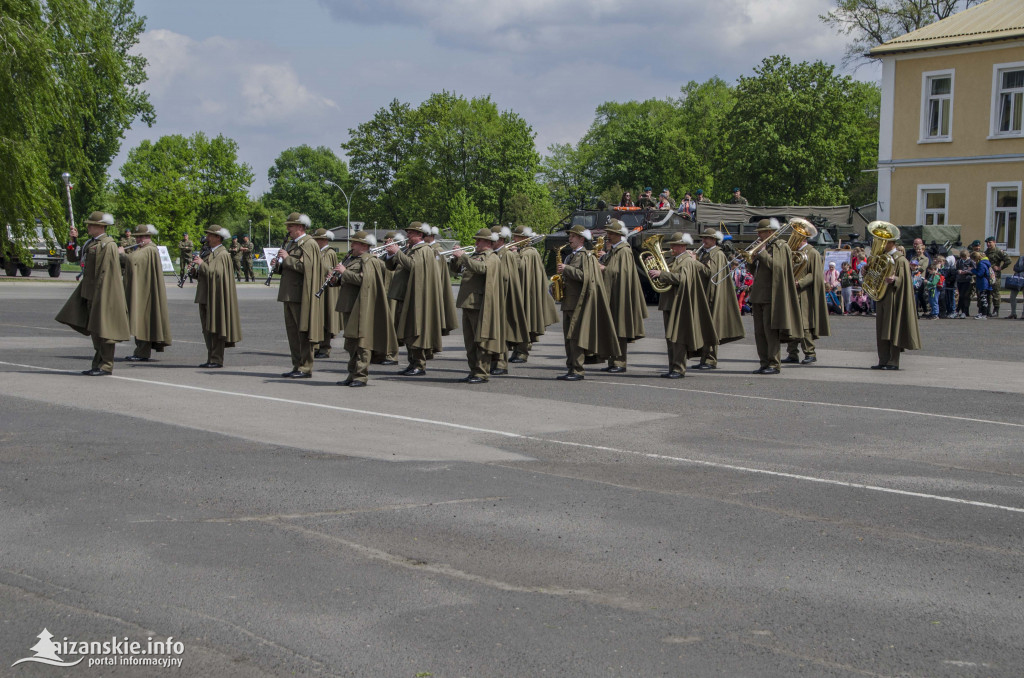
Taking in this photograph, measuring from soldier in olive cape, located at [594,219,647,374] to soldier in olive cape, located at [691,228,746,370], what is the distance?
1.17 meters

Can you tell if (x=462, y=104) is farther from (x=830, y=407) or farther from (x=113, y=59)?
(x=830, y=407)

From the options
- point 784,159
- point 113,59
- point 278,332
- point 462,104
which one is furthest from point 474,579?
point 462,104

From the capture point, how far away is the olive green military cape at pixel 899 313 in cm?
1539

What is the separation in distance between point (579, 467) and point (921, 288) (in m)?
20.7

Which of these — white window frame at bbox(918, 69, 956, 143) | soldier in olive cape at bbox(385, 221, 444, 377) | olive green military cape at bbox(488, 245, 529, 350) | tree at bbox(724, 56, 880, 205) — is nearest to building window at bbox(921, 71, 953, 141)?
white window frame at bbox(918, 69, 956, 143)

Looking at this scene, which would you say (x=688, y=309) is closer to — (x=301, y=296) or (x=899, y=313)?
(x=899, y=313)

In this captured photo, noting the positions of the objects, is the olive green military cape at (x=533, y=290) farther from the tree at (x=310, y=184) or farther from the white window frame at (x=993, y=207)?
the tree at (x=310, y=184)

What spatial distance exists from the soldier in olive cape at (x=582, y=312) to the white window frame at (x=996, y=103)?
2901 centimetres

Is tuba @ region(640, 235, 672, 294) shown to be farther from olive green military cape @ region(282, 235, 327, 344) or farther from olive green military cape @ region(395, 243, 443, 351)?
olive green military cape @ region(282, 235, 327, 344)

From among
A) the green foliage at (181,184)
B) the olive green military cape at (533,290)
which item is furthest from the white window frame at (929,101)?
the green foliage at (181,184)

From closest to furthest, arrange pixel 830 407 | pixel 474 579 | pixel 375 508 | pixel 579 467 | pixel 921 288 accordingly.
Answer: pixel 474 579 → pixel 375 508 → pixel 579 467 → pixel 830 407 → pixel 921 288

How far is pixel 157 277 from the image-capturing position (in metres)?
15.1

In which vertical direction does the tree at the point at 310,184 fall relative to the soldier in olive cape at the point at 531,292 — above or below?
above

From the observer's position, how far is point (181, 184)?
2680 inches
